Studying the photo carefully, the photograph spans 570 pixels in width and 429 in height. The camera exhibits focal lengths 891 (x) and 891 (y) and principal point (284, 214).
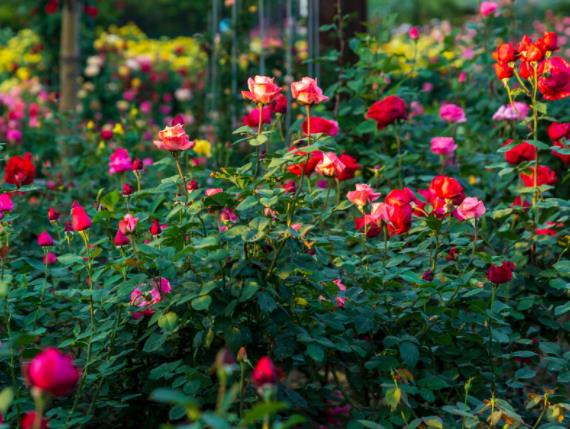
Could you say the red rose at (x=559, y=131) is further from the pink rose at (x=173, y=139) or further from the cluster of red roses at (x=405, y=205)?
the pink rose at (x=173, y=139)

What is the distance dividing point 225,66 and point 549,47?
299cm

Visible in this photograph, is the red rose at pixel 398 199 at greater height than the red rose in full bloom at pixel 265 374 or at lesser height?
lesser

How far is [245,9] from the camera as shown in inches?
206

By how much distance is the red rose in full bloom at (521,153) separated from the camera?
2658 millimetres

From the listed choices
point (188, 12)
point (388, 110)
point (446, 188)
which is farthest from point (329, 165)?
point (188, 12)

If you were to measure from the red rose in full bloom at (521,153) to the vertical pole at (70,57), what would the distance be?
411 centimetres

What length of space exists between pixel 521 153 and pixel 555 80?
0.96ft

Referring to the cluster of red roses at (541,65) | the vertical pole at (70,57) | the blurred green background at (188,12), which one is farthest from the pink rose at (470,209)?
the blurred green background at (188,12)

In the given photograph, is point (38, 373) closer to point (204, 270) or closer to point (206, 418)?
point (206, 418)

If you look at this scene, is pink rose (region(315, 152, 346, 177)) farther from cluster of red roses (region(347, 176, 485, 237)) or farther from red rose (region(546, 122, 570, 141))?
red rose (region(546, 122, 570, 141))

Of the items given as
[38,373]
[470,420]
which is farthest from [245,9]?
[38,373]

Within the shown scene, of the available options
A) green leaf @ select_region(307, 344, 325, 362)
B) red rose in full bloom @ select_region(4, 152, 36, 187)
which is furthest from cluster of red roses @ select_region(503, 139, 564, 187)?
red rose in full bloom @ select_region(4, 152, 36, 187)

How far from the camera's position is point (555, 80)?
2445 mm

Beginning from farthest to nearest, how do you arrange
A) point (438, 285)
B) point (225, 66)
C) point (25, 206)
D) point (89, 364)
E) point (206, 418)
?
point (225, 66), point (25, 206), point (438, 285), point (89, 364), point (206, 418)
